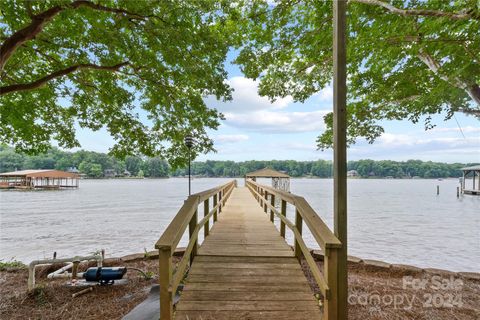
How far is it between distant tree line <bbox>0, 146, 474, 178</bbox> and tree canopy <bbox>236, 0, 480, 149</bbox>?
82.4 m

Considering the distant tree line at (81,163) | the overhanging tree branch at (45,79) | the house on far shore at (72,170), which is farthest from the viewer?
the house on far shore at (72,170)

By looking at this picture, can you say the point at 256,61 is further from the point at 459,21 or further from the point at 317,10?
the point at 459,21

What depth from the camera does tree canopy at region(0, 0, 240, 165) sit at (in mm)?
4668

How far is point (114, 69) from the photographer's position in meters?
5.88

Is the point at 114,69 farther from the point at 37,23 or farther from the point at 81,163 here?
the point at 81,163

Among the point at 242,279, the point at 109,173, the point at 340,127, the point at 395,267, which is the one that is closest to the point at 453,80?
→ the point at 395,267

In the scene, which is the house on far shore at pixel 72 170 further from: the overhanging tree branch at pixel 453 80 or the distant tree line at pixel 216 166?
the overhanging tree branch at pixel 453 80

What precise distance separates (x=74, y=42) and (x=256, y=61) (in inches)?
166

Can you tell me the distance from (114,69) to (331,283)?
6.01 metres

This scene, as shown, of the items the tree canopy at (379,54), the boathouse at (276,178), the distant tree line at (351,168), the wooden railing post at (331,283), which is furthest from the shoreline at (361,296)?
the distant tree line at (351,168)

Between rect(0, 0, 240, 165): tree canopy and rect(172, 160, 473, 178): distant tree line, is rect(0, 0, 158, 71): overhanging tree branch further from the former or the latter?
rect(172, 160, 473, 178): distant tree line

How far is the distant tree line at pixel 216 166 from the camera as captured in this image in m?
90.4

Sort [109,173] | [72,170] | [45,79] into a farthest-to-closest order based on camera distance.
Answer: [109,173], [72,170], [45,79]

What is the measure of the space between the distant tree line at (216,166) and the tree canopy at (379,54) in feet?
270
